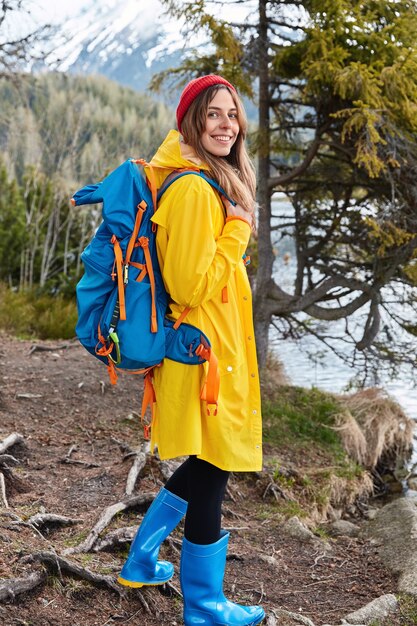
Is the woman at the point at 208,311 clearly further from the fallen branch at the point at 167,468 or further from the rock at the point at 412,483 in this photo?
the rock at the point at 412,483

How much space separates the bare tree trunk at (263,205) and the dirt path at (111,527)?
1.94 meters

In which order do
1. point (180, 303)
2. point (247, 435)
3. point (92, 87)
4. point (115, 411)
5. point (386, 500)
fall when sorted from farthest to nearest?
1. point (92, 87)
2. point (386, 500)
3. point (115, 411)
4. point (247, 435)
5. point (180, 303)

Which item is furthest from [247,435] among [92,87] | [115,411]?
[92,87]

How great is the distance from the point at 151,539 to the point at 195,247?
125 centimetres

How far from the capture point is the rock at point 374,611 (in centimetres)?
319

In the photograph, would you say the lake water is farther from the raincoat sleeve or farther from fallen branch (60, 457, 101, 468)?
the raincoat sleeve

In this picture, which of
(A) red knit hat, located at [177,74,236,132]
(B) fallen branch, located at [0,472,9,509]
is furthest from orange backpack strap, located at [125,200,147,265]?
(B) fallen branch, located at [0,472,9,509]

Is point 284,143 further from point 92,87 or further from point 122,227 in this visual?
point 92,87

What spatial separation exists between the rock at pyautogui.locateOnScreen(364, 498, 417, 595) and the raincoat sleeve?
2.30 metres

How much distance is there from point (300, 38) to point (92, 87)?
30.3 meters

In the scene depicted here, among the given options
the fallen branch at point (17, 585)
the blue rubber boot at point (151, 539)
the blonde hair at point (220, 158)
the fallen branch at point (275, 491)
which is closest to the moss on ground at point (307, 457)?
the fallen branch at point (275, 491)

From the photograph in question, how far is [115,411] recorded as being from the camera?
18.9 ft

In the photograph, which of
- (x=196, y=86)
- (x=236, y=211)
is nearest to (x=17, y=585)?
(x=236, y=211)

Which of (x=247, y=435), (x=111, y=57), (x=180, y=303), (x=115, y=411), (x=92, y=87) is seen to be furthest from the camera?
(x=111, y=57)
